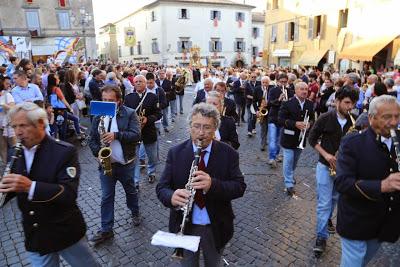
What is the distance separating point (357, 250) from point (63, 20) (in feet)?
148

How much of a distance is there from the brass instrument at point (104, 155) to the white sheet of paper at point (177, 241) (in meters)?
1.92

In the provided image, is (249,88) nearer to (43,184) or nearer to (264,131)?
(264,131)

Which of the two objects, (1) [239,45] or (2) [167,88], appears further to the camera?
(1) [239,45]

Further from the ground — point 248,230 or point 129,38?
point 129,38

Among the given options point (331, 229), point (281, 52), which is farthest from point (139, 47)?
point (331, 229)

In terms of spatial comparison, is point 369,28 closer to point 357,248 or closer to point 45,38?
point 357,248

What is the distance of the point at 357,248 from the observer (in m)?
2.78

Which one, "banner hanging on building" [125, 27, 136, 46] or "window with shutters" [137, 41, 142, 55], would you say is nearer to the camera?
"banner hanging on building" [125, 27, 136, 46]

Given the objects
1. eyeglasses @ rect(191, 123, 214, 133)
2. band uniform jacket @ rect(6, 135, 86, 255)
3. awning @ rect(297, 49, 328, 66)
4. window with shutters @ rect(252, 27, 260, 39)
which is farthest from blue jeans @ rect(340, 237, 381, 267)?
window with shutters @ rect(252, 27, 260, 39)

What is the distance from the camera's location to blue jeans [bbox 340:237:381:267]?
277cm

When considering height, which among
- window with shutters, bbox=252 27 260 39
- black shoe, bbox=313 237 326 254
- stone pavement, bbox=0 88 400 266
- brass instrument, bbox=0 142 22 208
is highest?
window with shutters, bbox=252 27 260 39

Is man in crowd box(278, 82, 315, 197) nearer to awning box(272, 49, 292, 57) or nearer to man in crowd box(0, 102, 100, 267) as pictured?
man in crowd box(0, 102, 100, 267)

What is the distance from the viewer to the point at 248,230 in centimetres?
472

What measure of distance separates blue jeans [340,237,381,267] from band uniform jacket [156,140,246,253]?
1042mm
